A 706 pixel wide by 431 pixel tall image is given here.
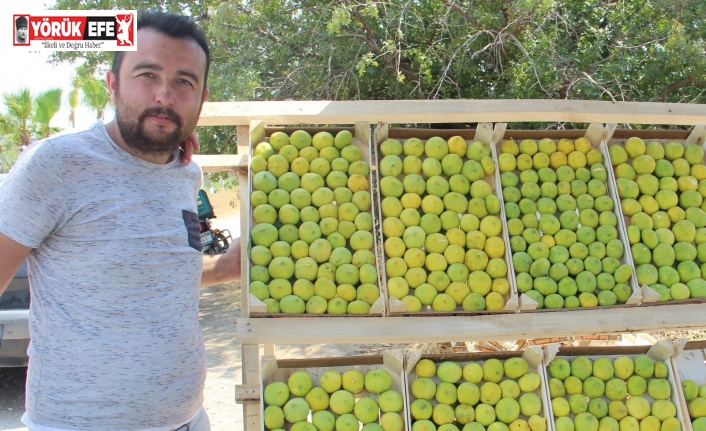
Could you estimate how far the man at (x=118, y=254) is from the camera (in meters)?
1.54

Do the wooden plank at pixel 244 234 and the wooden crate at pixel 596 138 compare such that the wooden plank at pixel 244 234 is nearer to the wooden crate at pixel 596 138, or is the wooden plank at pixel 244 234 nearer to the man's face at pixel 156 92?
the man's face at pixel 156 92

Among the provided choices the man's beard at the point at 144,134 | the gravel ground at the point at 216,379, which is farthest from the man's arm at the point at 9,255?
the gravel ground at the point at 216,379

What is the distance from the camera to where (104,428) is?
1569 millimetres

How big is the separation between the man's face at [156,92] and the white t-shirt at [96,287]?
0.08 meters

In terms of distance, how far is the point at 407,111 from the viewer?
2.69 metres

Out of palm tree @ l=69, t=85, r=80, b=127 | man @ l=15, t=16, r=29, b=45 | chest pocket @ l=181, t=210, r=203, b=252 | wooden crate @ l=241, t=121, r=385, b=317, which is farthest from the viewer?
palm tree @ l=69, t=85, r=80, b=127

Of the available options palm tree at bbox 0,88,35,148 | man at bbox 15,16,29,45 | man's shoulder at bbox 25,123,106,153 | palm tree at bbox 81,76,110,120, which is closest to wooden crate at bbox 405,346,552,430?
man's shoulder at bbox 25,123,106,153

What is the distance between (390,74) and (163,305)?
540 cm

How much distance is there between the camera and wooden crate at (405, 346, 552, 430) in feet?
8.35

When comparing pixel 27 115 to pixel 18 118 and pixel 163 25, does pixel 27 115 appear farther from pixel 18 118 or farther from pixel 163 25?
pixel 163 25

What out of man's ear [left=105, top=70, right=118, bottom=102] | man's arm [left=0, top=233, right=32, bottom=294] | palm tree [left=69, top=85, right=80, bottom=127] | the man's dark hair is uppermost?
palm tree [left=69, top=85, right=80, bottom=127]

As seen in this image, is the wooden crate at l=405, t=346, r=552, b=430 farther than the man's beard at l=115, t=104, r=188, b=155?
Yes

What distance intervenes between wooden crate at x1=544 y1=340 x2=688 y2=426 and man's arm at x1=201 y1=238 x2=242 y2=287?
4.56 feet

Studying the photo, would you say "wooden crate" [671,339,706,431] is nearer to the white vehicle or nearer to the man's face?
the man's face
